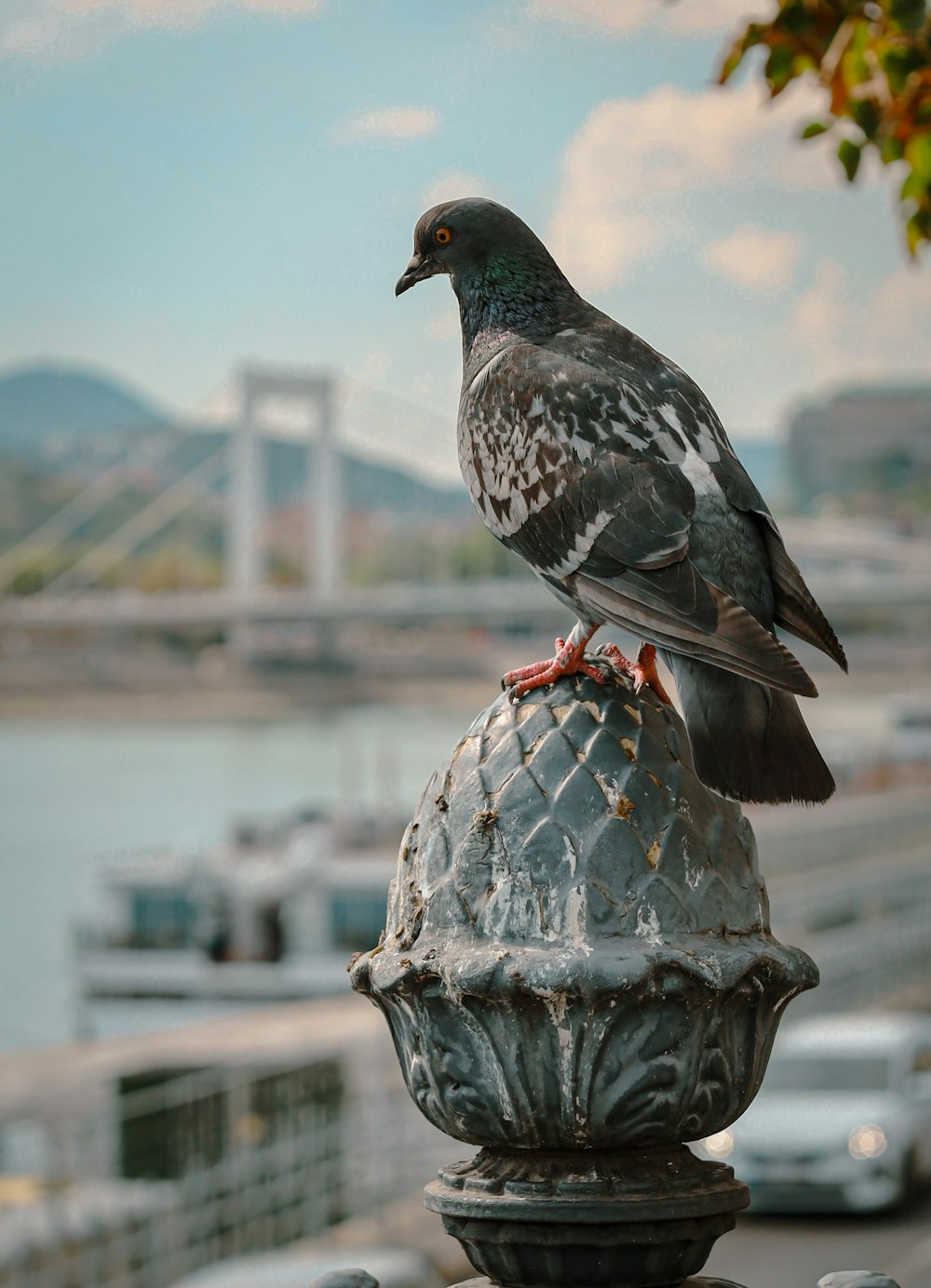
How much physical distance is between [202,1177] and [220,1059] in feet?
29.2

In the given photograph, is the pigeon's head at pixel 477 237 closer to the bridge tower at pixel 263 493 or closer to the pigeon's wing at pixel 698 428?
the pigeon's wing at pixel 698 428

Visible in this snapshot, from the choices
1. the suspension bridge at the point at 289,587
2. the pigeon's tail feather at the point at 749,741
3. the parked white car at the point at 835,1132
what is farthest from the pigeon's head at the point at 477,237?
the suspension bridge at the point at 289,587

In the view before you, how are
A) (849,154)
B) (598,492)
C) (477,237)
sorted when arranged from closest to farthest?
(598,492), (477,237), (849,154)

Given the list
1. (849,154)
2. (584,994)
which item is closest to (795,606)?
(584,994)

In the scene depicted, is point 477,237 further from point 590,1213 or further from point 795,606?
point 590,1213

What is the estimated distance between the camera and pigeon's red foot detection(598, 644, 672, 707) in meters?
1.56

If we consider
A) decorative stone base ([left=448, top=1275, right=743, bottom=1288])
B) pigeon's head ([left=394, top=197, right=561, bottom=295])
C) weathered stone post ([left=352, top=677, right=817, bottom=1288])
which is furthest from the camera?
pigeon's head ([left=394, top=197, right=561, bottom=295])

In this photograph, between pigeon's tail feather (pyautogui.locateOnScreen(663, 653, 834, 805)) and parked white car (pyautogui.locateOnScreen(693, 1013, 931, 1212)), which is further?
parked white car (pyautogui.locateOnScreen(693, 1013, 931, 1212))

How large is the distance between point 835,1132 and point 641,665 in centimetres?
1024

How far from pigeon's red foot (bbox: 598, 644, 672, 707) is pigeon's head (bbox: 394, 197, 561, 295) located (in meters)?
0.43

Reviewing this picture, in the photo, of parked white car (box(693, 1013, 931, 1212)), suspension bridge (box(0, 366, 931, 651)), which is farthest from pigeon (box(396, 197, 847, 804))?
suspension bridge (box(0, 366, 931, 651))

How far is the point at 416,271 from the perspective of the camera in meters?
1.92

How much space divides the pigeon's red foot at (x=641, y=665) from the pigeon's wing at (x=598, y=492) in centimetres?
3

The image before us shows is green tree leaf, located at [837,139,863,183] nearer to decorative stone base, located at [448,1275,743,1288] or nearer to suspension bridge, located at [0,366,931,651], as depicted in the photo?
decorative stone base, located at [448,1275,743,1288]
